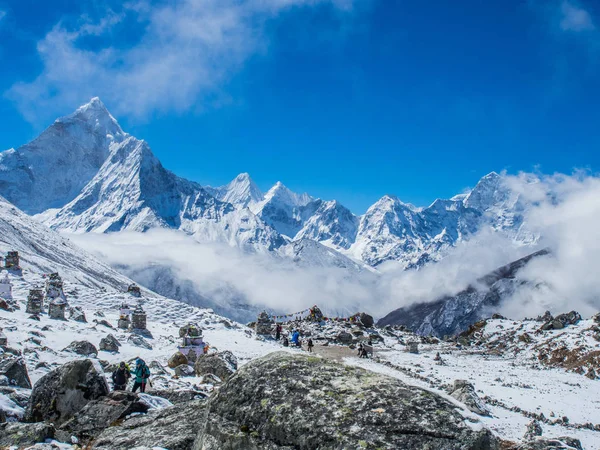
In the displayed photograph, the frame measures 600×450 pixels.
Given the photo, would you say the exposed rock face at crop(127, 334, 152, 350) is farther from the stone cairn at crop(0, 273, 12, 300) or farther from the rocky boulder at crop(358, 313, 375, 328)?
the rocky boulder at crop(358, 313, 375, 328)

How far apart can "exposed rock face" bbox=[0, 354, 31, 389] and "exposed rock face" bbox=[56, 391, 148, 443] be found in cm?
668

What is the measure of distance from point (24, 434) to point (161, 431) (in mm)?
4179

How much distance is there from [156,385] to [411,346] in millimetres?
34550

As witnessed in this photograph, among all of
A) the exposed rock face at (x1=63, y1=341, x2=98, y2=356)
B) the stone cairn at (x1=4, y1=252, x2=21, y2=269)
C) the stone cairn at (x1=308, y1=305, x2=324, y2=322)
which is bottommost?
the exposed rock face at (x1=63, y1=341, x2=98, y2=356)

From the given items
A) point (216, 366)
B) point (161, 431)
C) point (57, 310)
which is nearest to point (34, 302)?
point (57, 310)

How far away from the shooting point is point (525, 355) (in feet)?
157

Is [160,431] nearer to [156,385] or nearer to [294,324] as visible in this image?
[156,385]

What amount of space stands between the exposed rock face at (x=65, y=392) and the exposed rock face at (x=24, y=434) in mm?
2069

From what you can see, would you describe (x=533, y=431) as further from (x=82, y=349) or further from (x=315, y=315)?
(x=315, y=315)

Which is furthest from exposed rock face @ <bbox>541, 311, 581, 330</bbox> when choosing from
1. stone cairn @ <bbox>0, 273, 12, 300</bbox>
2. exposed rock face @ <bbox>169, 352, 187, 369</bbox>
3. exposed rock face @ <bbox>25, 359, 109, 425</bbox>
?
stone cairn @ <bbox>0, 273, 12, 300</bbox>

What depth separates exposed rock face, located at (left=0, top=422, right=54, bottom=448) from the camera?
1000cm

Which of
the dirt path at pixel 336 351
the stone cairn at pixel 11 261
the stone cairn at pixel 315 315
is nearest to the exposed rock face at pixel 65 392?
the dirt path at pixel 336 351

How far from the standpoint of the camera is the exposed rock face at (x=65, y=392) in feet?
42.4

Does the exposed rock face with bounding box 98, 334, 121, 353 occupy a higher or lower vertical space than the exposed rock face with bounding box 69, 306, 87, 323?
lower
